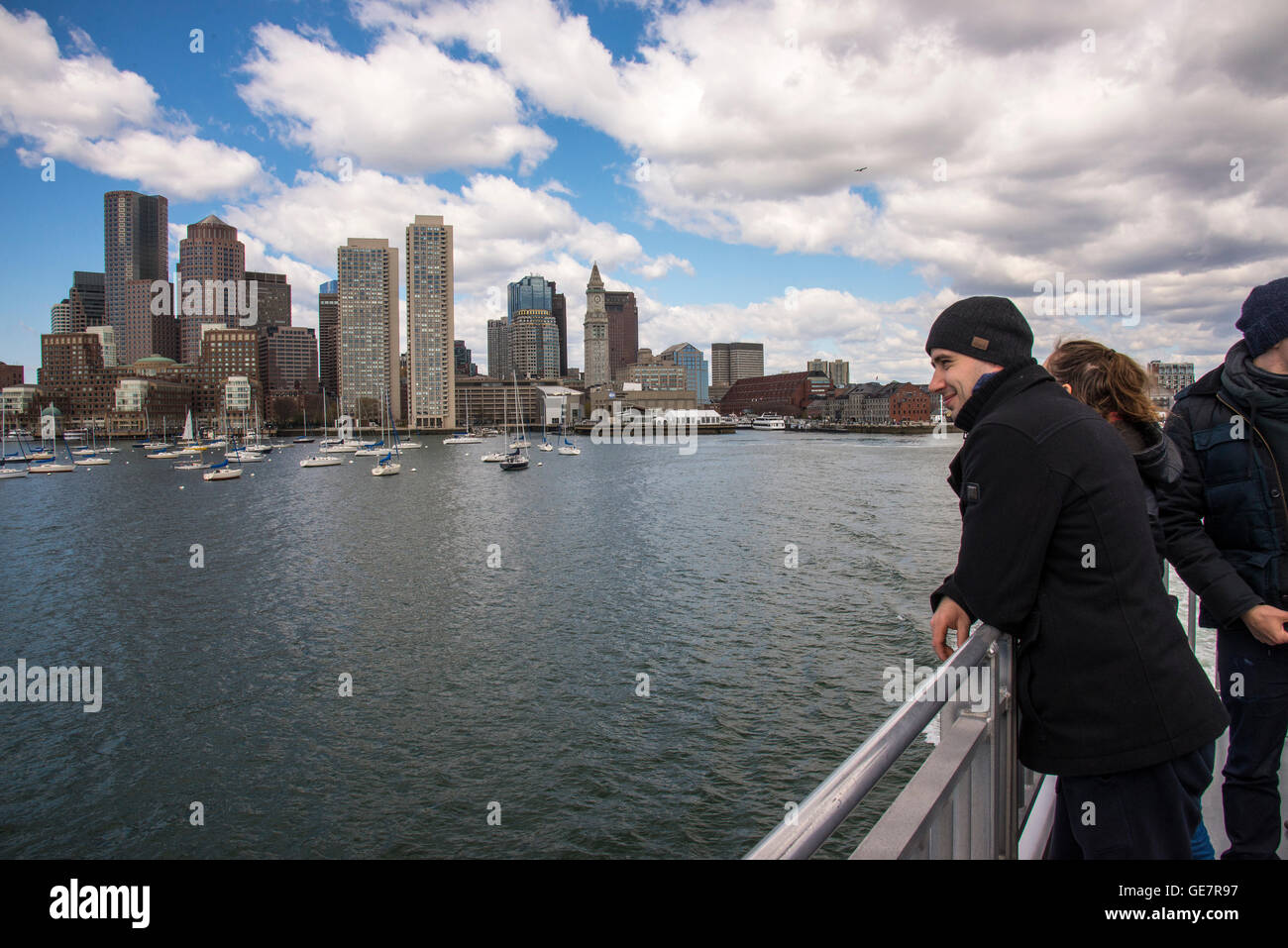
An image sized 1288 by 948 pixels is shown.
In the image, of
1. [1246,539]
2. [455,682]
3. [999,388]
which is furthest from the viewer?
[455,682]

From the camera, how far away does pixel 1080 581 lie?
7.04 feet

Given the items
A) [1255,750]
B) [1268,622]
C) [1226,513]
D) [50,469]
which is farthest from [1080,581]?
[50,469]

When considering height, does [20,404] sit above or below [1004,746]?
above

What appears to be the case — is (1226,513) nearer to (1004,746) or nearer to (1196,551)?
(1196,551)

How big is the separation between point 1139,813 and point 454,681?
15733 millimetres

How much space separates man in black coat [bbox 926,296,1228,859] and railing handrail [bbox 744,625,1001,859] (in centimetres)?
27

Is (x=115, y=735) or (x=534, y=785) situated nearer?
(x=534, y=785)

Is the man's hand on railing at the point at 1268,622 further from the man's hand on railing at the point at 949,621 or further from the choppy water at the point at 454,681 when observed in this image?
the choppy water at the point at 454,681

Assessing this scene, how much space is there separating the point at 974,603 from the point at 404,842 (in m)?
10.5

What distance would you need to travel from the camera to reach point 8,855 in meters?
10.3

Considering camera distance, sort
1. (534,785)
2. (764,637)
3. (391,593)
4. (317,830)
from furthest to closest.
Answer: (391,593), (764,637), (534,785), (317,830)

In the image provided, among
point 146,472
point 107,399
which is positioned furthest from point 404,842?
point 107,399

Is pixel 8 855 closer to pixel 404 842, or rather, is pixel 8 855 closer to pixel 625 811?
pixel 404 842

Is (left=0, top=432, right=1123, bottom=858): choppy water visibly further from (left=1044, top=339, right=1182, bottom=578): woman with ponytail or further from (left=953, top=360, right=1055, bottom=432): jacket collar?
(left=953, top=360, right=1055, bottom=432): jacket collar
